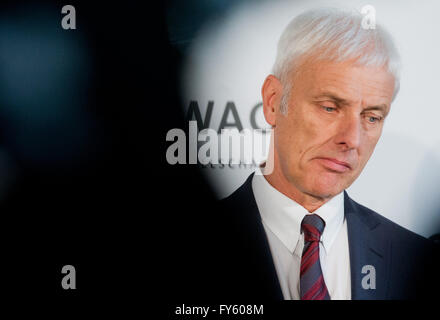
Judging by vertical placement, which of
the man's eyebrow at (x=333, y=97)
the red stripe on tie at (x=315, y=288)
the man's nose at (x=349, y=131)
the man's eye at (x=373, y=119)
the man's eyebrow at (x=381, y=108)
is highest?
the man's eyebrow at (x=333, y=97)

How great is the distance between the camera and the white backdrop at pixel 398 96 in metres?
2.25

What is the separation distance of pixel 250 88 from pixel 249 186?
41cm

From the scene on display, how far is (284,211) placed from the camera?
7.49 feet

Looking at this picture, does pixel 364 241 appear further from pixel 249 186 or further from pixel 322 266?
pixel 249 186

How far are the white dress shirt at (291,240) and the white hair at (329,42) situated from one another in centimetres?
37

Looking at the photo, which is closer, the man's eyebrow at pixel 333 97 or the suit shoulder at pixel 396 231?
the man's eyebrow at pixel 333 97

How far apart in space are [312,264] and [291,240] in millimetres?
131

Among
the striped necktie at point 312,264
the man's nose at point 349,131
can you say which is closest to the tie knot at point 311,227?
the striped necktie at point 312,264

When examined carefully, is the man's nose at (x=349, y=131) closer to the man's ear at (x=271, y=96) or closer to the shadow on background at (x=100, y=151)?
the man's ear at (x=271, y=96)

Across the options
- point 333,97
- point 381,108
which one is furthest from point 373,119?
point 333,97

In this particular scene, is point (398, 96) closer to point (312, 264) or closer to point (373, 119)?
point (373, 119)

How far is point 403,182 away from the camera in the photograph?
7.62 ft

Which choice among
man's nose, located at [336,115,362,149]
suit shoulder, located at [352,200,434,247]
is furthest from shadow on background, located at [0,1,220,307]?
suit shoulder, located at [352,200,434,247]

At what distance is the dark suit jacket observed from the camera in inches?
90.1
